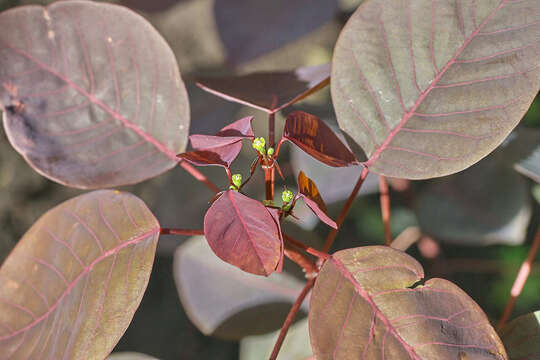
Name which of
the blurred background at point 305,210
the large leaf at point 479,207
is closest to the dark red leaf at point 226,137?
the blurred background at point 305,210

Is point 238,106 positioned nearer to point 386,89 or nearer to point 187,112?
point 187,112

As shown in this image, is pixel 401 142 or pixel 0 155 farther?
pixel 0 155

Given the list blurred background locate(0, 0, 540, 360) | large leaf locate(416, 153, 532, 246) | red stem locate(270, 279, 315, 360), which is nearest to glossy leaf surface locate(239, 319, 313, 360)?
blurred background locate(0, 0, 540, 360)

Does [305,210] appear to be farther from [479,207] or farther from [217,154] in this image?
[217,154]

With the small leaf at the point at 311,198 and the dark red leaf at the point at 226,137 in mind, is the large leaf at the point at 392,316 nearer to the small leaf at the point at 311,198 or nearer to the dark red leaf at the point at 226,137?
the small leaf at the point at 311,198

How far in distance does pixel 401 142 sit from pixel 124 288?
362mm

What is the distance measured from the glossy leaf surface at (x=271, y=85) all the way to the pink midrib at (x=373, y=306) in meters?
0.22

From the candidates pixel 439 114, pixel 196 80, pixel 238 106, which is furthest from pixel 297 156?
pixel 439 114

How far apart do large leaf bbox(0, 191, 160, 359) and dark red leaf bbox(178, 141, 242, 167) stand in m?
0.11

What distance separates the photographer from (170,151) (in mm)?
686

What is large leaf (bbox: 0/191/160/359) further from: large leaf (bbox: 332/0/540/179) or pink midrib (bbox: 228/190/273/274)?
large leaf (bbox: 332/0/540/179)

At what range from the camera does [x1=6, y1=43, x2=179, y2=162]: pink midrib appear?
2.10 feet

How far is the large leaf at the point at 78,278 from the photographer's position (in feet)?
1.82

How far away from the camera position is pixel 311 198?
1.81 ft
